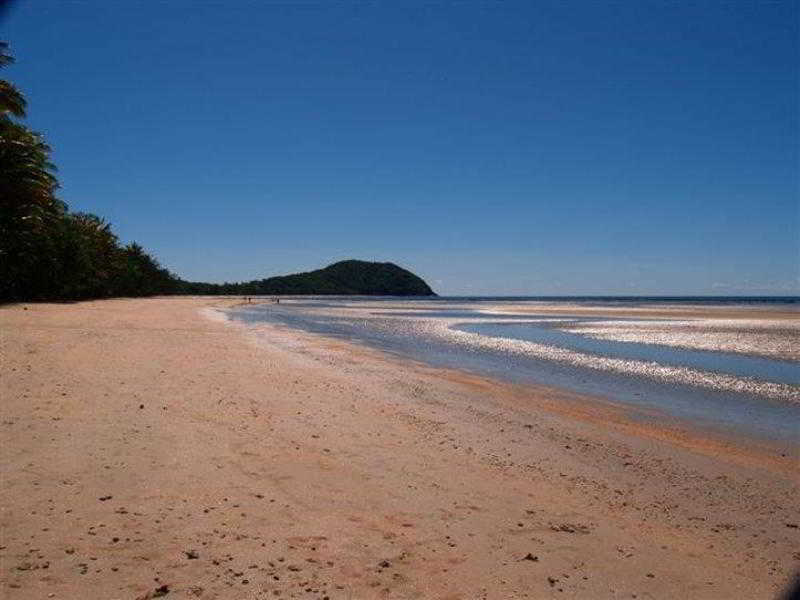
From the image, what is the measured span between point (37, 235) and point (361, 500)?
1613 inches

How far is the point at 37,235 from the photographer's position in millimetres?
38656

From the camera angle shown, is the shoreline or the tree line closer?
the shoreline

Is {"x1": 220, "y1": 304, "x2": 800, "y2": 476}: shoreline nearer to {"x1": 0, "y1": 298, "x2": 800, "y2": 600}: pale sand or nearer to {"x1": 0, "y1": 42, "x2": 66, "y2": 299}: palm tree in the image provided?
{"x1": 0, "y1": 298, "x2": 800, "y2": 600}: pale sand

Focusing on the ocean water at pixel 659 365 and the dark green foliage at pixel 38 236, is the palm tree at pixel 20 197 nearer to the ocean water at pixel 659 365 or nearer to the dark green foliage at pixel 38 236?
the dark green foliage at pixel 38 236

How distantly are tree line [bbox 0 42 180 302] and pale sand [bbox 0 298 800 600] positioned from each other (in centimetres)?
2528

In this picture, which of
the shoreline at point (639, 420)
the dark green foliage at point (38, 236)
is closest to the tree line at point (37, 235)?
the dark green foliage at point (38, 236)

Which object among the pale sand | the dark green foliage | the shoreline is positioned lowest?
the shoreline

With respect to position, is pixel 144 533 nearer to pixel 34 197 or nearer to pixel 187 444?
pixel 187 444

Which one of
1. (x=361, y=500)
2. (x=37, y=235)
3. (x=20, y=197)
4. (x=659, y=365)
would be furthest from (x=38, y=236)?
(x=361, y=500)

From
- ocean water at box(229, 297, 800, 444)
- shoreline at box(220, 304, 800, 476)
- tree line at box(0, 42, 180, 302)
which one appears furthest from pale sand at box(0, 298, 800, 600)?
tree line at box(0, 42, 180, 302)

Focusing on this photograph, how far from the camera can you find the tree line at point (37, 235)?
3111 cm

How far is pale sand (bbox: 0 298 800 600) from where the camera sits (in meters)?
3.98

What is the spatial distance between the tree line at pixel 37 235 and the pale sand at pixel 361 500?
2528 centimetres

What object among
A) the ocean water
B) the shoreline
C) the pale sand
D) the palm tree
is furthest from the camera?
the palm tree
